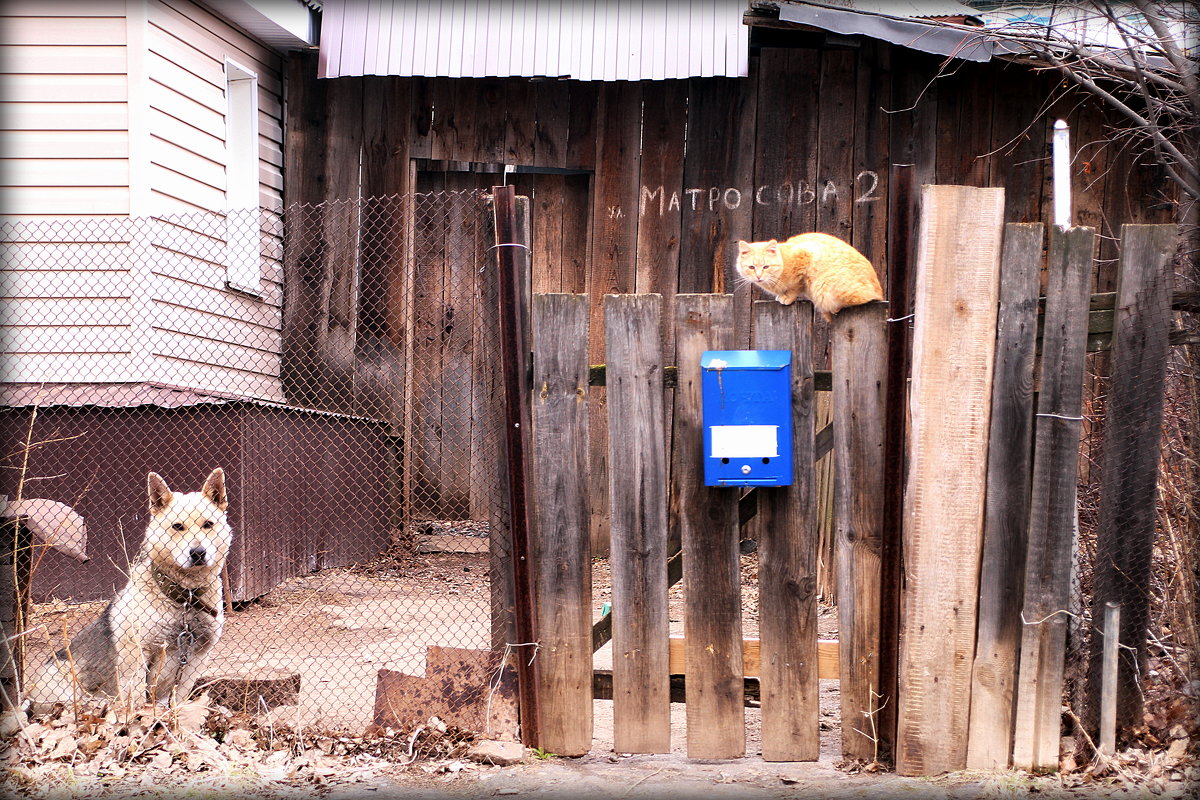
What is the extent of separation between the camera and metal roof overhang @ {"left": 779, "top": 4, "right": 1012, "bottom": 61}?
6.92 m

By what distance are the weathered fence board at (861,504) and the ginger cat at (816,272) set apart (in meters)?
0.11

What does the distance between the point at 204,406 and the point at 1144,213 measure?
725cm

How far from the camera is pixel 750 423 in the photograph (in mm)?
3688

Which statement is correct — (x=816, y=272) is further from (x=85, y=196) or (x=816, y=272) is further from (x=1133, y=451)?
(x=85, y=196)

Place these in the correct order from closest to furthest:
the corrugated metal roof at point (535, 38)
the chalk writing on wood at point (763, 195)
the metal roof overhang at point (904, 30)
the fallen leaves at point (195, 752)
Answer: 1. the fallen leaves at point (195, 752)
2. the metal roof overhang at point (904, 30)
3. the corrugated metal roof at point (535, 38)
4. the chalk writing on wood at point (763, 195)

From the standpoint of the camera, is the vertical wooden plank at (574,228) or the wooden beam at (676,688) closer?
the wooden beam at (676,688)

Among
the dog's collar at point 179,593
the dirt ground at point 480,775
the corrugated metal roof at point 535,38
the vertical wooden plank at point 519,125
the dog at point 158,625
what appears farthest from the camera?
the vertical wooden plank at point 519,125

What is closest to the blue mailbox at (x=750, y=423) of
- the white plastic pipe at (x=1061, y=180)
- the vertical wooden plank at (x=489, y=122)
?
the white plastic pipe at (x=1061, y=180)

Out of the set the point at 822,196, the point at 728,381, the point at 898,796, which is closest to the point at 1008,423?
the point at 728,381

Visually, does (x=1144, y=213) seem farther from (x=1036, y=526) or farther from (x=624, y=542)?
(x=624, y=542)

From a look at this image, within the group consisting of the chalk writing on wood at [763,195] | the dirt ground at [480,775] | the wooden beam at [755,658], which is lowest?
the dirt ground at [480,775]

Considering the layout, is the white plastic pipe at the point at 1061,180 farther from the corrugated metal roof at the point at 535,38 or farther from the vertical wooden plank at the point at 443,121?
the vertical wooden plank at the point at 443,121

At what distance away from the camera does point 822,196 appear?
26.3ft

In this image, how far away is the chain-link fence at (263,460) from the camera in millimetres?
4395
